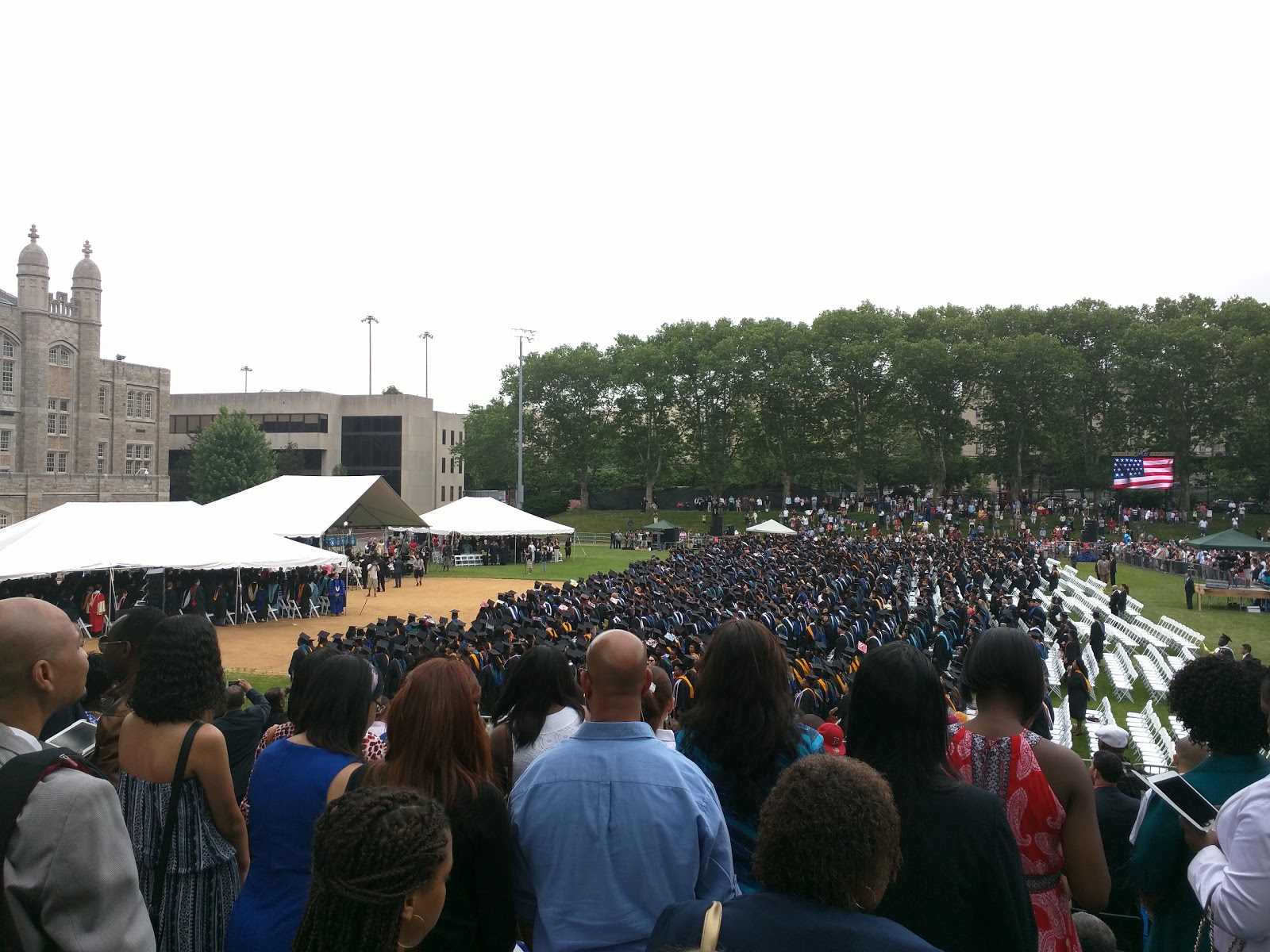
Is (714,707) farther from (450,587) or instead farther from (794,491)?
(794,491)

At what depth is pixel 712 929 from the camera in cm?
168

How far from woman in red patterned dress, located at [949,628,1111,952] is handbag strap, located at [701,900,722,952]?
1133mm

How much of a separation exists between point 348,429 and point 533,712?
2440 inches

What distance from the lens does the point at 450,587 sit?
28188 mm

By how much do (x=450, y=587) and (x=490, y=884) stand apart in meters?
26.5

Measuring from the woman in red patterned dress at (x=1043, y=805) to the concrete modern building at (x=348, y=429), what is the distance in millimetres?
60766

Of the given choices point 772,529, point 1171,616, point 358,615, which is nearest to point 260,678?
point 358,615

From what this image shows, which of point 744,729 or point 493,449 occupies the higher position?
point 493,449

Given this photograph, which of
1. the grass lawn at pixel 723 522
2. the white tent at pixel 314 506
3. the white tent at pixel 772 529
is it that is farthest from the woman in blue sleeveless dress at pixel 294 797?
the grass lawn at pixel 723 522

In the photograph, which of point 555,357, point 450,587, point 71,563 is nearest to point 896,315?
point 555,357

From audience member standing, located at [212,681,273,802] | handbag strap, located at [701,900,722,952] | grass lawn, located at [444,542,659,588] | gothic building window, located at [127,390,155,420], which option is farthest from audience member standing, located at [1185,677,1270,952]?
gothic building window, located at [127,390,155,420]

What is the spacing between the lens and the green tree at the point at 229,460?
176 feet

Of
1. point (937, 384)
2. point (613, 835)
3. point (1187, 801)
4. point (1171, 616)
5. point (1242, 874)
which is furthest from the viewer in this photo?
point (937, 384)

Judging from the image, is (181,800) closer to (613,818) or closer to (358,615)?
(613,818)
